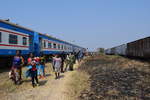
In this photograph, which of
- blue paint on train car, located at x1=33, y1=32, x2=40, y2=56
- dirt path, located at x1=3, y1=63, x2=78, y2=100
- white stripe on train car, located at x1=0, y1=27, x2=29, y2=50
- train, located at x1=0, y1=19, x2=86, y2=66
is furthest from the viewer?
blue paint on train car, located at x1=33, y1=32, x2=40, y2=56

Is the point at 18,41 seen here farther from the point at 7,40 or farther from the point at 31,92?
the point at 31,92

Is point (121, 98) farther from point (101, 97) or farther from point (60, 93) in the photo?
point (60, 93)

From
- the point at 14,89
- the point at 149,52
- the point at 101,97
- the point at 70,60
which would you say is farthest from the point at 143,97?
the point at 149,52

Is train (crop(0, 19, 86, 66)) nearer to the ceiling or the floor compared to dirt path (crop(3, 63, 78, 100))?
nearer to the ceiling

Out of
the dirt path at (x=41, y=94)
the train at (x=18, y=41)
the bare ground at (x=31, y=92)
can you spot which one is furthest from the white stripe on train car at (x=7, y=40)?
the dirt path at (x=41, y=94)

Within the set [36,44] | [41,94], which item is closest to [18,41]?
[36,44]


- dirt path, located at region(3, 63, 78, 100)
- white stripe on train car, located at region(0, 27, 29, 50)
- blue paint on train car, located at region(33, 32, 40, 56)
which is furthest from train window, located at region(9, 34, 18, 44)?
dirt path, located at region(3, 63, 78, 100)

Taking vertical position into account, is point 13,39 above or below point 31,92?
above

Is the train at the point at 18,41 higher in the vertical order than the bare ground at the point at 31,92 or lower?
higher

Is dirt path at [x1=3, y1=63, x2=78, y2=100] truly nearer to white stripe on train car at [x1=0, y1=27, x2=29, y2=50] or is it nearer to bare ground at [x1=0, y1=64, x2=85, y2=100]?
bare ground at [x1=0, y1=64, x2=85, y2=100]

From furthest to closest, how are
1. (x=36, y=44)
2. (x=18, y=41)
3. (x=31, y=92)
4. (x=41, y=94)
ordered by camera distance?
(x=36, y=44) → (x=18, y=41) → (x=31, y=92) → (x=41, y=94)

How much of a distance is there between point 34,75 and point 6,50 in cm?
548

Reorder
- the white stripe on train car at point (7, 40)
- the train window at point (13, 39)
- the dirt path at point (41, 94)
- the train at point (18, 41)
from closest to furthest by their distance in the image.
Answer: the dirt path at point (41, 94) → the white stripe on train car at point (7, 40) → the train at point (18, 41) → the train window at point (13, 39)

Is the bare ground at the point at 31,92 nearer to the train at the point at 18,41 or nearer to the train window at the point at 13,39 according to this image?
the train at the point at 18,41
